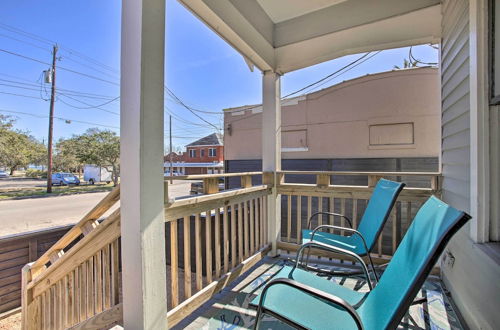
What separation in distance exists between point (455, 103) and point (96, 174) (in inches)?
565

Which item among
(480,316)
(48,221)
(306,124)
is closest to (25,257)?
(48,221)

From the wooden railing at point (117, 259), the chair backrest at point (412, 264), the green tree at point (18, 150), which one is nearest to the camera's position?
the chair backrest at point (412, 264)

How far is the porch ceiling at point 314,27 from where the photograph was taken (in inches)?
79.0

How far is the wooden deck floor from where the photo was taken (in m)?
1.52

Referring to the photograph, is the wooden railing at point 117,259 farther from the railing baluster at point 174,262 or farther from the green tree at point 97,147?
the green tree at point 97,147

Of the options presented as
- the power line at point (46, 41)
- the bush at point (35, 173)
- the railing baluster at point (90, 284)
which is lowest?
the railing baluster at point (90, 284)

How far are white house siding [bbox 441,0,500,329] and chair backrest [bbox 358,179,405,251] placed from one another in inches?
16.8

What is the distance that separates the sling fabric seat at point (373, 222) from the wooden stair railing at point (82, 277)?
1.38m

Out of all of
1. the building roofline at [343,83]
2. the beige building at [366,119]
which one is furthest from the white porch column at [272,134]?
the building roofline at [343,83]

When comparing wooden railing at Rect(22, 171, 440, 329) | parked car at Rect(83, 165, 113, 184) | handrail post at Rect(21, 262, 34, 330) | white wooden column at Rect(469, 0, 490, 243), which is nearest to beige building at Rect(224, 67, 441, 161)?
wooden railing at Rect(22, 171, 440, 329)

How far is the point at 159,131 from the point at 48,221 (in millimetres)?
5867

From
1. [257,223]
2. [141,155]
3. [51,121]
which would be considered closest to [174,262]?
[141,155]

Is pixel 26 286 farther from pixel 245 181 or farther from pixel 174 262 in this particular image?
pixel 245 181

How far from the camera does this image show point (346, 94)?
6023 mm
